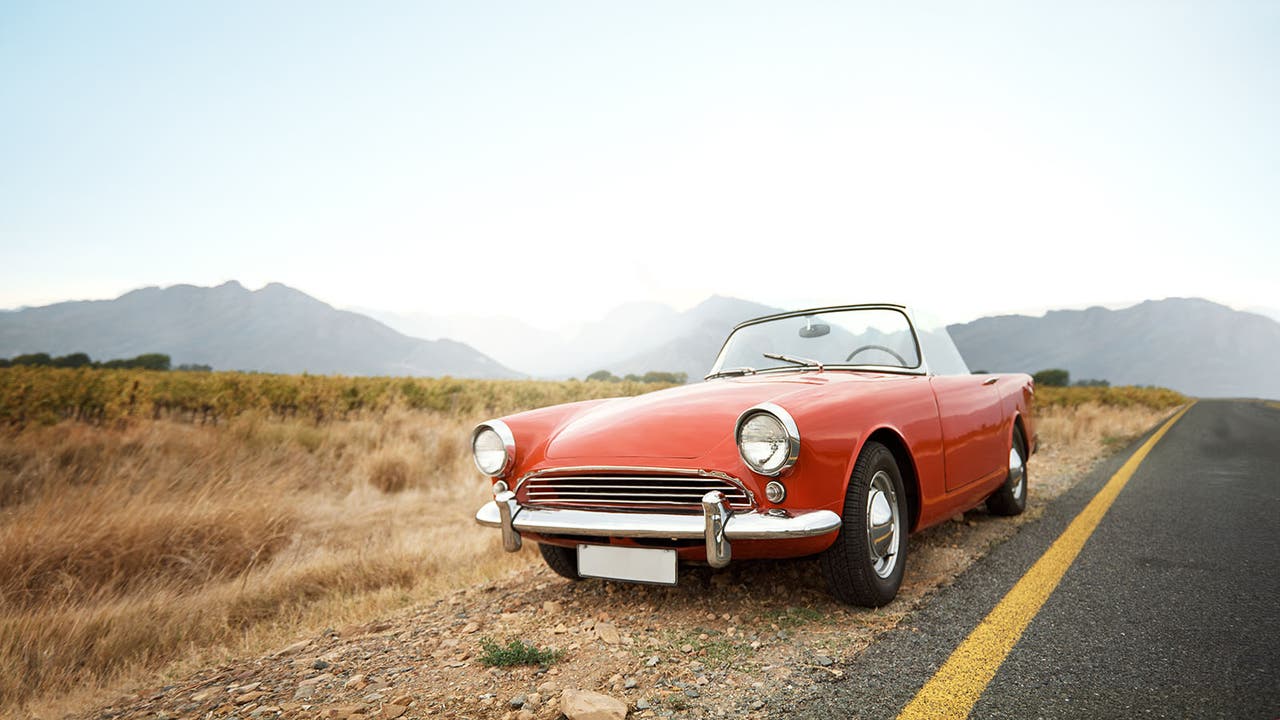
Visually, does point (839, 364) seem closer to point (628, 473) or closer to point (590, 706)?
point (628, 473)

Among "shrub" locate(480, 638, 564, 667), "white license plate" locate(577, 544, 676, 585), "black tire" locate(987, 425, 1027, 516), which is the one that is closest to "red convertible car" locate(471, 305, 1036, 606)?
"white license plate" locate(577, 544, 676, 585)

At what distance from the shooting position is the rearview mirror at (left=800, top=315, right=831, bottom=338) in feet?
12.9

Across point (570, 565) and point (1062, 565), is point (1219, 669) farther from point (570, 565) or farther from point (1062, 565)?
point (570, 565)

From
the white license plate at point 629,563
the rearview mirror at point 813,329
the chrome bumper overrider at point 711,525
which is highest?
the rearview mirror at point 813,329

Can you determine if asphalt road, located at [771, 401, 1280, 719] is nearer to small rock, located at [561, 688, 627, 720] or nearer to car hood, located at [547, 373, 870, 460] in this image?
small rock, located at [561, 688, 627, 720]

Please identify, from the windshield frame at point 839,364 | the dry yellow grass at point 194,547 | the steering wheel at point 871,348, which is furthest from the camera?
the steering wheel at point 871,348

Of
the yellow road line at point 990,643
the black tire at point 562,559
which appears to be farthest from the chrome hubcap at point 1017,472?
the black tire at point 562,559

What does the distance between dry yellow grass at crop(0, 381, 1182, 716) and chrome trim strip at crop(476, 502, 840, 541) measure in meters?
1.51

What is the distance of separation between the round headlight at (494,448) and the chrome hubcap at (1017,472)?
329cm

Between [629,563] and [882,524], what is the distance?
108cm

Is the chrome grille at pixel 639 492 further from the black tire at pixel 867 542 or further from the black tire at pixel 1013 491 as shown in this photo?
the black tire at pixel 1013 491

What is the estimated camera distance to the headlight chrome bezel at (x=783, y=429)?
2.39m

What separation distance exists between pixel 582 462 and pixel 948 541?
2488mm

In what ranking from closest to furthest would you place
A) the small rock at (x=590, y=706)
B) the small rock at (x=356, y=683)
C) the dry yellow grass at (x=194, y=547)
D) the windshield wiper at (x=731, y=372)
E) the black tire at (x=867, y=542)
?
the small rock at (x=590, y=706) < the small rock at (x=356, y=683) < the black tire at (x=867, y=542) < the dry yellow grass at (x=194, y=547) < the windshield wiper at (x=731, y=372)
